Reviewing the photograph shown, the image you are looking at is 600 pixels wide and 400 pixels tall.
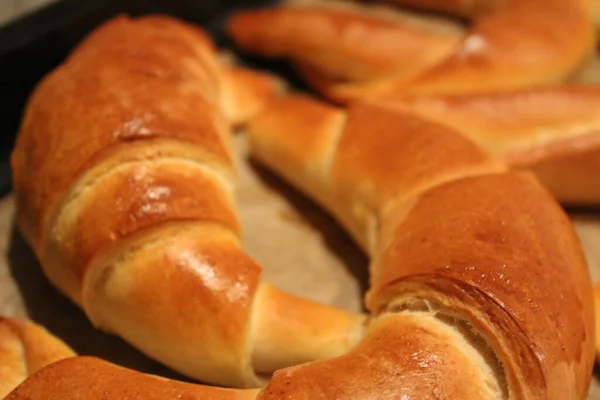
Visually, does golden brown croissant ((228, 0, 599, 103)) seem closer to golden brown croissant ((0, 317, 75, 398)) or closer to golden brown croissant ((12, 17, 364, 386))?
golden brown croissant ((12, 17, 364, 386))

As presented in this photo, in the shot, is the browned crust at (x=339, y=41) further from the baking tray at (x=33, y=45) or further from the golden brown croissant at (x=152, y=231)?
the golden brown croissant at (x=152, y=231)

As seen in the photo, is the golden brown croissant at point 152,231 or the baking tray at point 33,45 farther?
the baking tray at point 33,45

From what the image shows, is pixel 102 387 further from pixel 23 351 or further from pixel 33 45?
pixel 33 45

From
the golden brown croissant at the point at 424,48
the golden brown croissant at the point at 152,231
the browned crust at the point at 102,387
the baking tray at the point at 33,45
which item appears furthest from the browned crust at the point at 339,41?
the browned crust at the point at 102,387

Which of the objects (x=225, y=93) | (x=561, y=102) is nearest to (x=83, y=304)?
(x=225, y=93)

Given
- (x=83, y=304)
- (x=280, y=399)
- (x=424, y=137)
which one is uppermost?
(x=424, y=137)

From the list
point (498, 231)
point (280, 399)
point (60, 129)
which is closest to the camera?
point (280, 399)

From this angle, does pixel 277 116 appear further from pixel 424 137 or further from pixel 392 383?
pixel 392 383

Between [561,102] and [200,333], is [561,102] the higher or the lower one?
the higher one

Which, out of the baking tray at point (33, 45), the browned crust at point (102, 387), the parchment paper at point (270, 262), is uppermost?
the baking tray at point (33, 45)

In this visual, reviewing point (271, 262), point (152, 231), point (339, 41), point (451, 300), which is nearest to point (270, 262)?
point (271, 262)
